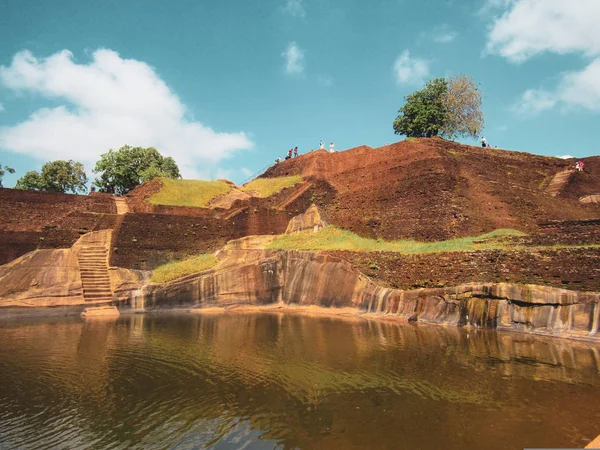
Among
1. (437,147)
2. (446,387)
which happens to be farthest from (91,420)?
(437,147)

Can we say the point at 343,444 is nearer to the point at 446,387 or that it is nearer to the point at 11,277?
the point at 446,387

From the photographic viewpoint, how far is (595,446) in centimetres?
490

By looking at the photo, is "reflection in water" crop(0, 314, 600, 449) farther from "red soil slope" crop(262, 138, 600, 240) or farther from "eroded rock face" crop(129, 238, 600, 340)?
"red soil slope" crop(262, 138, 600, 240)

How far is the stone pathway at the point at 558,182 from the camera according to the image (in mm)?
25752

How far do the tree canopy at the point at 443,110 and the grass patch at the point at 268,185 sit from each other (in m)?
12.6

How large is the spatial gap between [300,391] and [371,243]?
623 inches

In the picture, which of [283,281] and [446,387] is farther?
[283,281]

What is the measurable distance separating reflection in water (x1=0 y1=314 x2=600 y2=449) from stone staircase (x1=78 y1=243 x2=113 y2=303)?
20.1 feet

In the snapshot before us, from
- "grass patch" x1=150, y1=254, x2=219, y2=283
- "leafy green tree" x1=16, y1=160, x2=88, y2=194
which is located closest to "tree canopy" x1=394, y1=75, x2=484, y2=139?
"grass patch" x1=150, y1=254, x2=219, y2=283

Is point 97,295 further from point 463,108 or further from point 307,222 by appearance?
point 463,108

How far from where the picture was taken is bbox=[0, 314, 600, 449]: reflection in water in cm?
640

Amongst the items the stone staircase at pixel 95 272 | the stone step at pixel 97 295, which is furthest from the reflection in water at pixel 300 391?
the stone staircase at pixel 95 272

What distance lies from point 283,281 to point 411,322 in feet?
24.9

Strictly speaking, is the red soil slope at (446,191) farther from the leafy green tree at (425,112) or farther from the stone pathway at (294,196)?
the leafy green tree at (425,112)
